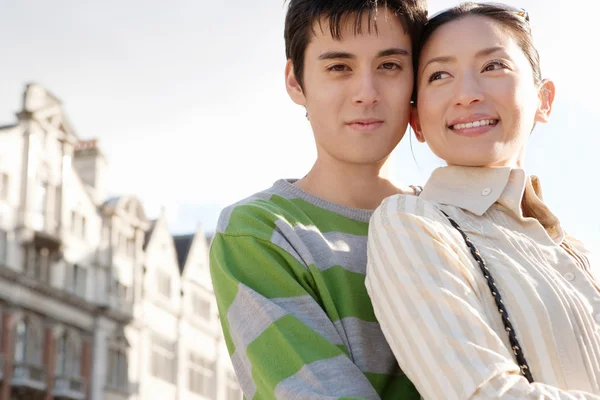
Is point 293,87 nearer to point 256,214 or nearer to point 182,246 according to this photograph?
point 256,214

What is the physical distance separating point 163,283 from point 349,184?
1132 inches

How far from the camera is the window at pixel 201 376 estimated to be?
32.2 m

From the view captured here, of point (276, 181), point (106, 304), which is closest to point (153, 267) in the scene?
point (106, 304)

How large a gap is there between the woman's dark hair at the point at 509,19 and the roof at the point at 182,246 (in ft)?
100

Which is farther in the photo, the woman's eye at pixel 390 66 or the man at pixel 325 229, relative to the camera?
the woman's eye at pixel 390 66

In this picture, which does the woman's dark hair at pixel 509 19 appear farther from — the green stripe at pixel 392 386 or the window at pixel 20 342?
the window at pixel 20 342

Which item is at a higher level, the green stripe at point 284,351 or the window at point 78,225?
the window at point 78,225

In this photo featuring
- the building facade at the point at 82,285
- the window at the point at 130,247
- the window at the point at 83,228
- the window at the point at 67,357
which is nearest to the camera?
the building facade at the point at 82,285

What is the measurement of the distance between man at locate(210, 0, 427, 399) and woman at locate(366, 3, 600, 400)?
0.16 metres

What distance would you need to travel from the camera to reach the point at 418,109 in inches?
98.8

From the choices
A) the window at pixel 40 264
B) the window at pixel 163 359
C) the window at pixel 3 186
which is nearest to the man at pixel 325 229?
the window at pixel 3 186

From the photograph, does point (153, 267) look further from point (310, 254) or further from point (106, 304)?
point (310, 254)

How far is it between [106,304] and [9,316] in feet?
14.0

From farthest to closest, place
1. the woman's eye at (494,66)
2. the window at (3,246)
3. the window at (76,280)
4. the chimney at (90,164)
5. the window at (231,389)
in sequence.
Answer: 1. the window at (231,389)
2. the chimney at (90,164)
3. the window at (76,280)
4. the window at (3,246)
5. the woman's eye at (494,66)
